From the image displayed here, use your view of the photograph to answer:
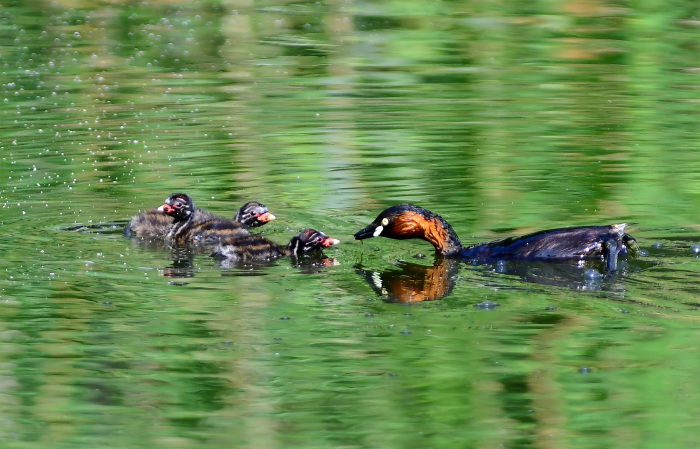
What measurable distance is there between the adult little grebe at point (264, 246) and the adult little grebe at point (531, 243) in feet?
1.26

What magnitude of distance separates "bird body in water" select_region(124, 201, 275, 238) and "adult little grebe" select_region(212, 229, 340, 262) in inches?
20.4

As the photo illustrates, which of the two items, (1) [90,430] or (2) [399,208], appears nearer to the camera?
(1) [90,430]

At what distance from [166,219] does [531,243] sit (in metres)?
2.73

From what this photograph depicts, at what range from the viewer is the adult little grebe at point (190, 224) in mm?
8391

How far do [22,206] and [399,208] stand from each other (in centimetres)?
304

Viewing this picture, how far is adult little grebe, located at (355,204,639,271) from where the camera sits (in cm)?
753

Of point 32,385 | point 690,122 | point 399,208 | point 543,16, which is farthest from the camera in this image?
point 543,16

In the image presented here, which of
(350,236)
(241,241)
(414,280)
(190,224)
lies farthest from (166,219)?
(414,280)

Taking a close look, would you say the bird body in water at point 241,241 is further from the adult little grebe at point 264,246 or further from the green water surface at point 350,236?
the green water surface at point 350,236

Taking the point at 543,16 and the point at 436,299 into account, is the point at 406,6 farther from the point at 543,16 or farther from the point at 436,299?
the point at 436,299

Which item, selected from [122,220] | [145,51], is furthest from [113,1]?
[122,220]

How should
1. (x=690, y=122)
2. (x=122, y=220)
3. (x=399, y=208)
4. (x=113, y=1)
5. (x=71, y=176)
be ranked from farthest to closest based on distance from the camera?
(x=113, y=1) → (x=690, y=122) → (x=71, y=176) → (x=122, y=220) → (x=399, y=208)

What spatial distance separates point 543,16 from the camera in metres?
19.9

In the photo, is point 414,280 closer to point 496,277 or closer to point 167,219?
point 496,277
